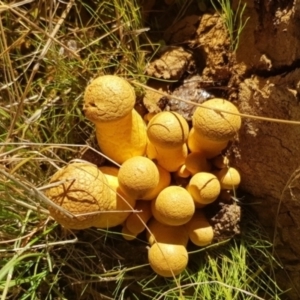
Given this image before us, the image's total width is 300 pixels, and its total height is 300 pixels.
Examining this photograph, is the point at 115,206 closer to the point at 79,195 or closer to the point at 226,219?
the point at 79,195

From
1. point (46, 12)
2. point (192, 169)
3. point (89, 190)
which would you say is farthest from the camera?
point (46, 12)

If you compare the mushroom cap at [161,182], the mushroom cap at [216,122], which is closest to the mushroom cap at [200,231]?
the mushroom cap at [161,182]

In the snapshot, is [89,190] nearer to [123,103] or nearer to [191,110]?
[123,103]

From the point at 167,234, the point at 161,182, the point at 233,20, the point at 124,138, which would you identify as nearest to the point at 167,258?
the point at 167,234

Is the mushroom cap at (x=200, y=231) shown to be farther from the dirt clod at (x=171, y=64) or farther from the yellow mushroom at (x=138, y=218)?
the dirt clod at (x=171, y=64)

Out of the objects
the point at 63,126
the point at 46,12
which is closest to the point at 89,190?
the point at 63,126
